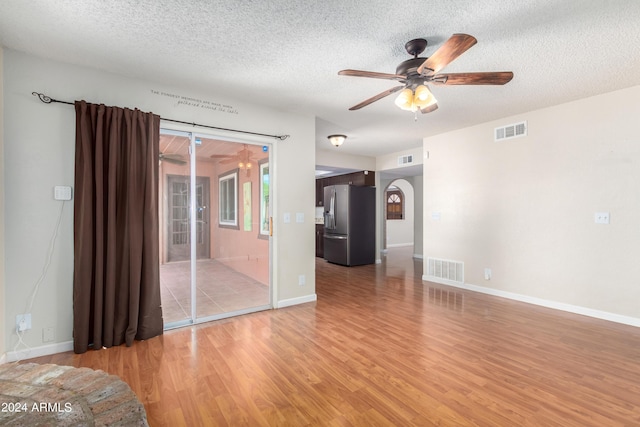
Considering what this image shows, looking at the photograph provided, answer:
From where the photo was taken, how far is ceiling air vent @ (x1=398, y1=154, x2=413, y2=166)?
6418 mm

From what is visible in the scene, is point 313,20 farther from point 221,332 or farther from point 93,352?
point 93,352

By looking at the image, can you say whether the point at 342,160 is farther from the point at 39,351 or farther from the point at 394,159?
the point at 39,351

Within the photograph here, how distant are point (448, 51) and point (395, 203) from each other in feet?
29.9

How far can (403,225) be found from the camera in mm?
10789

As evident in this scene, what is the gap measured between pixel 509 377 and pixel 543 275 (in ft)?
7.88

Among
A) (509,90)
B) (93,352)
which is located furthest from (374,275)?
(93,352)

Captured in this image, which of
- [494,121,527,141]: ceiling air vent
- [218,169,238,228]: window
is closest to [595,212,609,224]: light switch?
[494,121,527,141]: ceiling air vent

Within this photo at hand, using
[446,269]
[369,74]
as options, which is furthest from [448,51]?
[446,269]

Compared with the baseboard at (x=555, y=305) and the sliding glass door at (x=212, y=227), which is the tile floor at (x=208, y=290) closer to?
the sliding glass door at (x=212, y=227)

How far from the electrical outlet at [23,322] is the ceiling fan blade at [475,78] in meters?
3.98

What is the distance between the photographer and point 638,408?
1873mm

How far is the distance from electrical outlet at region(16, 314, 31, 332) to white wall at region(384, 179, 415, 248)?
926cm

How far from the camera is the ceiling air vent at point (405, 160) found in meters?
6.42

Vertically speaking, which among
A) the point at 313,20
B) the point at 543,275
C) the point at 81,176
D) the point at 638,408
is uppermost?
the point at 313,20
